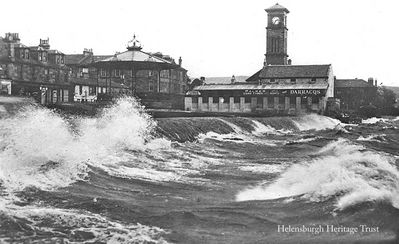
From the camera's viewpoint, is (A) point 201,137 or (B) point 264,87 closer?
(A) point 201,137

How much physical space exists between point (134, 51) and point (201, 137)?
2140 cm

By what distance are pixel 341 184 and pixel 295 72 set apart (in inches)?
2545

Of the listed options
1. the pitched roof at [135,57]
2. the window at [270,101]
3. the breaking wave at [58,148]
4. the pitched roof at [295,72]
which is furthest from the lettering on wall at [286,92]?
the breaking wave at [58,148]

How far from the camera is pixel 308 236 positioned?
8250 mm

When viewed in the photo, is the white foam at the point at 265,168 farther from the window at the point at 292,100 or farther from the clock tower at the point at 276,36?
the clock tower at the point at 276,36

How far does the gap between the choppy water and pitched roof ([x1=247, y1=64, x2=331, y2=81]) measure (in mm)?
54815

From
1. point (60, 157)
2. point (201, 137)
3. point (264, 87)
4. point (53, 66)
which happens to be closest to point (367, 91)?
point (264, 87)

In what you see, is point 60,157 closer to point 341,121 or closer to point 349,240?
point 349,240

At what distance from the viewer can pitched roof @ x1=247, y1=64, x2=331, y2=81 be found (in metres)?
72.4

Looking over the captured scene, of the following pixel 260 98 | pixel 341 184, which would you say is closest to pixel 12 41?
pixel 260 98

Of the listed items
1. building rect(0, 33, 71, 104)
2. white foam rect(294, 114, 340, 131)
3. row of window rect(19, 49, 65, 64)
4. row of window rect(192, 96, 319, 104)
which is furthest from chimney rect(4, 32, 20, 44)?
white foam rect(294, 114, 340, 131)

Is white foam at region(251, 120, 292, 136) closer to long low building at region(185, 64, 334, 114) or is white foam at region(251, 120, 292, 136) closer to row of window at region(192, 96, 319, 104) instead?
long low building at region(185, 64, 334, 114)

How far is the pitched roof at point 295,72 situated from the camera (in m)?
72.4

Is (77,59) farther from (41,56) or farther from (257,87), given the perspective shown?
(257,87)
